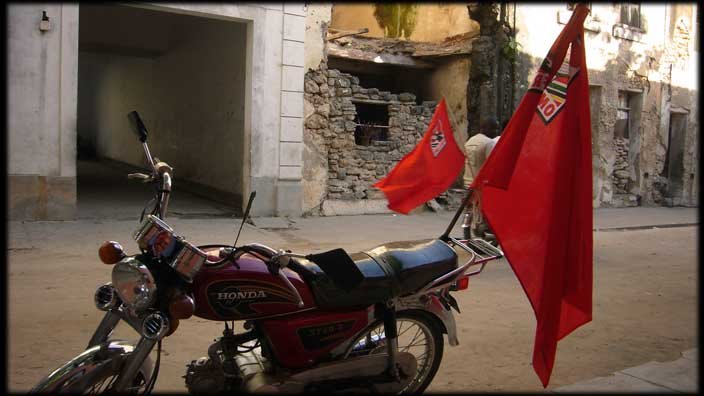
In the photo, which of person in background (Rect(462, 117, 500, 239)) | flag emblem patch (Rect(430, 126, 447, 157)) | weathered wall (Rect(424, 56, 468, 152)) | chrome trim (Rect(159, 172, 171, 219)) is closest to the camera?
chrome trim (Rect(159, 172, 171, 219))

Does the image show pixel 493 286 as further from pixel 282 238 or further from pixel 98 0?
pixel 98 0

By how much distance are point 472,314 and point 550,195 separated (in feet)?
6.96

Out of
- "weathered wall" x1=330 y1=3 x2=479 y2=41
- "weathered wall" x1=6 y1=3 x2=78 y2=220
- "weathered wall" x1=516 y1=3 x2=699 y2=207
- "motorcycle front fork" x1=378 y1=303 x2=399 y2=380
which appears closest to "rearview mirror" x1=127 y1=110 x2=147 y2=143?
"motorcycle front fork" x1=378 y1=303 x2=399 y2=380

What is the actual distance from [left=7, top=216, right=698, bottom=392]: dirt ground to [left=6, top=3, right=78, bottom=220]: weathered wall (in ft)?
1.34

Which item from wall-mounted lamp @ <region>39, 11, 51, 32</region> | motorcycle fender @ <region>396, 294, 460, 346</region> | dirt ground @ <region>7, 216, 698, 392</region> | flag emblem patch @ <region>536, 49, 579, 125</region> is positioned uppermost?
wall-mounted lamp @ <region>39, 11, 51, 32</region>

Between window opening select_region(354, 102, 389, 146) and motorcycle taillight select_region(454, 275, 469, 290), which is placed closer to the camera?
motorcycle taillight select_region(454, 275, 469, 290)

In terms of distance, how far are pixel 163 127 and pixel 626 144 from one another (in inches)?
442

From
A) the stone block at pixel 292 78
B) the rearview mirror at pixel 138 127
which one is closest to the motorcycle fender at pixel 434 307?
the rearview mirror at pixel 138 127

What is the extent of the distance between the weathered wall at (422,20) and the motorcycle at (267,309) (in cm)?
1123

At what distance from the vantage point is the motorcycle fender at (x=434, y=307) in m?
3.16

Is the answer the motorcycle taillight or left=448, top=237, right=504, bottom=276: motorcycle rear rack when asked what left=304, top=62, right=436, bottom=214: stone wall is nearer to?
left=448, top=237, right=504, bottom=276: motorcycle rear rack

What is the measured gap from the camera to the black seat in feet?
9.43

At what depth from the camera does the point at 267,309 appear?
279 centimetres

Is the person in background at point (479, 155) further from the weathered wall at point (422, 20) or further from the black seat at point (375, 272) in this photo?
the weathered wall at point (422, 20)
